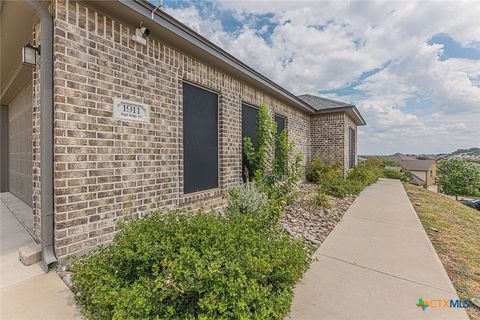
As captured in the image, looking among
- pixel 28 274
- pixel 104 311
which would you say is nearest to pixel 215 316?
pixel 104 311

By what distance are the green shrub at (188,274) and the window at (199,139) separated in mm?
1951

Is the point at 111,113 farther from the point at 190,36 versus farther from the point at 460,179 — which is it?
the point at 460,179

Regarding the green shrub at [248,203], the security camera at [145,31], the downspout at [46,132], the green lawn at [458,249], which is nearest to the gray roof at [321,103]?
the green lawn at [458,249]

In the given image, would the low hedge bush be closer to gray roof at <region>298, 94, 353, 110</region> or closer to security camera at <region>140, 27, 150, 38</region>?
gray roof at <region>298, 94, 353, 110</region>

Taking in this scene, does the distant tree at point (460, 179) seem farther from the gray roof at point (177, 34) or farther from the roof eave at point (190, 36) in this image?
the gray roof at point (177, 34)

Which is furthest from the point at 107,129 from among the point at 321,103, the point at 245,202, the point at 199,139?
the point at 321,103

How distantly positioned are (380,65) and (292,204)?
19.7 ft

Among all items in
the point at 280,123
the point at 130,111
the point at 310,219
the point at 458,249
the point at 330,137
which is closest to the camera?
the point at 130,111

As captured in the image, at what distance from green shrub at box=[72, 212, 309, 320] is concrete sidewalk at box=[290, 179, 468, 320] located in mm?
349

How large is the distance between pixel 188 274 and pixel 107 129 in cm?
222

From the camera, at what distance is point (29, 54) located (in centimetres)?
258

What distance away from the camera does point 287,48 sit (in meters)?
6.80

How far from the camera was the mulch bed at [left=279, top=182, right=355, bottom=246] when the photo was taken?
12.1 ft

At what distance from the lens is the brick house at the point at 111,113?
7.70 ft
